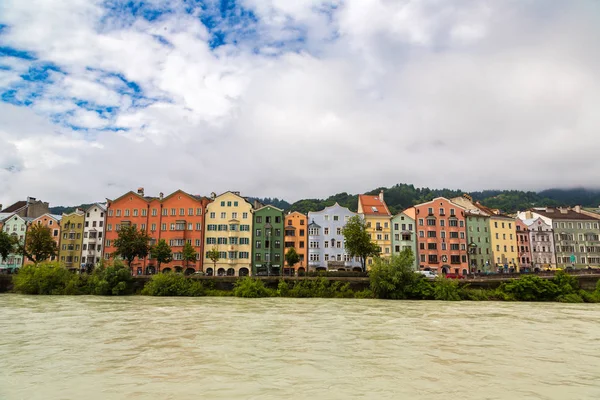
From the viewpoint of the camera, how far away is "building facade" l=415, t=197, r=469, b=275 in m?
78.1

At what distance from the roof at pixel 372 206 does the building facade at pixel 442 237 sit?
6.22 m

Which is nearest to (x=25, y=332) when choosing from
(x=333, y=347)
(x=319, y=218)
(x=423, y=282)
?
(x=333, y=347)

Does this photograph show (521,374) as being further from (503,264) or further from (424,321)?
(503,264)

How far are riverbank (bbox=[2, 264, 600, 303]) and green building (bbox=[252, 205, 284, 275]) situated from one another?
19922 mm

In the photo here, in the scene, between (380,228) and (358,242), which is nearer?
(358,242)

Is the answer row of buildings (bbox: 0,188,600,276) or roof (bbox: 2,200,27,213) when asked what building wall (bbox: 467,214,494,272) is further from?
roof (bbox: 2,200,27,213)

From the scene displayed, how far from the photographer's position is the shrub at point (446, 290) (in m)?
47.8

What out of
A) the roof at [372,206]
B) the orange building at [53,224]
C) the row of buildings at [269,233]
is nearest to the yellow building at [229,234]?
the row of buildings at [269,233]

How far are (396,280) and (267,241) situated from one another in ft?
107

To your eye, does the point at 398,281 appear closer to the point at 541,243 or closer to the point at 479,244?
the point at 479,244

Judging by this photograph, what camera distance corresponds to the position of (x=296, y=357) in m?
17.2

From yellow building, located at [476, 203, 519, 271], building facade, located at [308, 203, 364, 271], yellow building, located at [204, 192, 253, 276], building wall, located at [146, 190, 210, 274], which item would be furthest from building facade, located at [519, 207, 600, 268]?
building wall, located at [146, 190, 210, 274]

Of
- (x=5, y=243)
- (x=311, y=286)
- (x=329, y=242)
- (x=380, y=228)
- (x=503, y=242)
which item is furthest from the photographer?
(x=503, y=242)

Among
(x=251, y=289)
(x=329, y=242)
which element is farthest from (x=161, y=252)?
(x=329, y=242)
